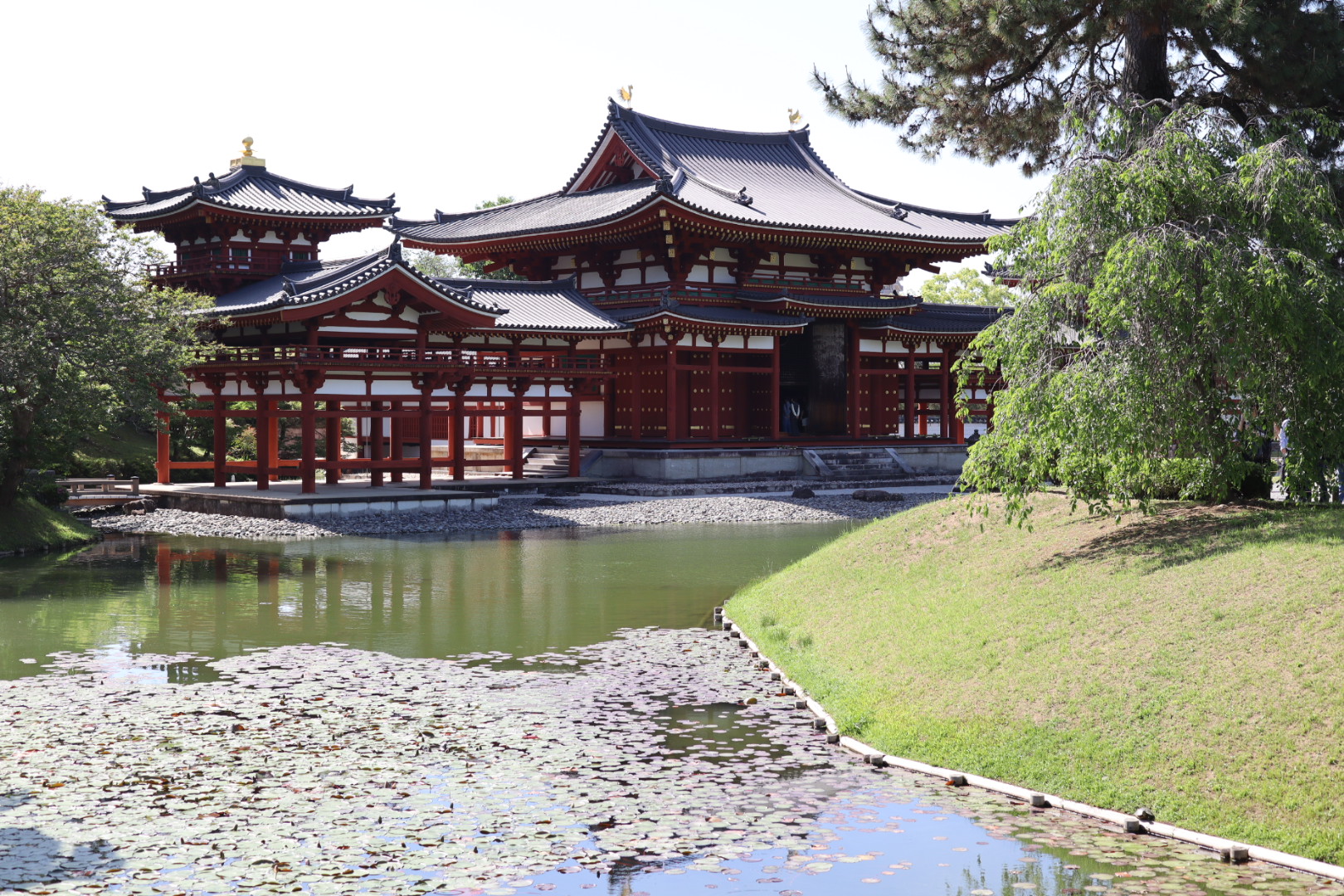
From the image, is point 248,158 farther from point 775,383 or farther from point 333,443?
point 775,383

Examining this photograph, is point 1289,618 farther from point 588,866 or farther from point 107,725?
point 107,725

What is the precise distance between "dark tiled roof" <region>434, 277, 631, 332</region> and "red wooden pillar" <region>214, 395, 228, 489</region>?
6.77m

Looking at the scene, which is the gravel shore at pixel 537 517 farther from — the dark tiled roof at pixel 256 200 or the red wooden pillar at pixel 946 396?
the red wooden pillar at pixel 946 396

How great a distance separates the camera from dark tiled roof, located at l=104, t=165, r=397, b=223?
35875mm

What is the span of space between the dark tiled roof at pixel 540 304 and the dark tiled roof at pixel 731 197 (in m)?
2.41

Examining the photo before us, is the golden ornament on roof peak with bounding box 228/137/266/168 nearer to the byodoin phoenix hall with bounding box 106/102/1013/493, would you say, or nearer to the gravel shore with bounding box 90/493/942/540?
the byodoin phoenix hall with bounding box 106/102/1013/493

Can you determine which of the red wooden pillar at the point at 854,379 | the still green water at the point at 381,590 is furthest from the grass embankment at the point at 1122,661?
the red wooden pillar at the point at 854,379

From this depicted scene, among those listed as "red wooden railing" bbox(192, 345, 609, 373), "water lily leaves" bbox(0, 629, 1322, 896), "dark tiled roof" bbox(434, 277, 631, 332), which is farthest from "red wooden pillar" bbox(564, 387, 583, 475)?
"water lily leaves" bbox(0, 629, 1322, 896)

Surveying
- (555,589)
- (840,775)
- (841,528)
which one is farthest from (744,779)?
(841,528)

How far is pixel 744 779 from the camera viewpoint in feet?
30.4

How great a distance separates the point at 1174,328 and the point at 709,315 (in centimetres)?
2576

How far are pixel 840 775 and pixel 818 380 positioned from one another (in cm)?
3422

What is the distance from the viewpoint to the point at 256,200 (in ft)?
121

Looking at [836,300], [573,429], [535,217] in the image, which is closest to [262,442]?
[573,429]
